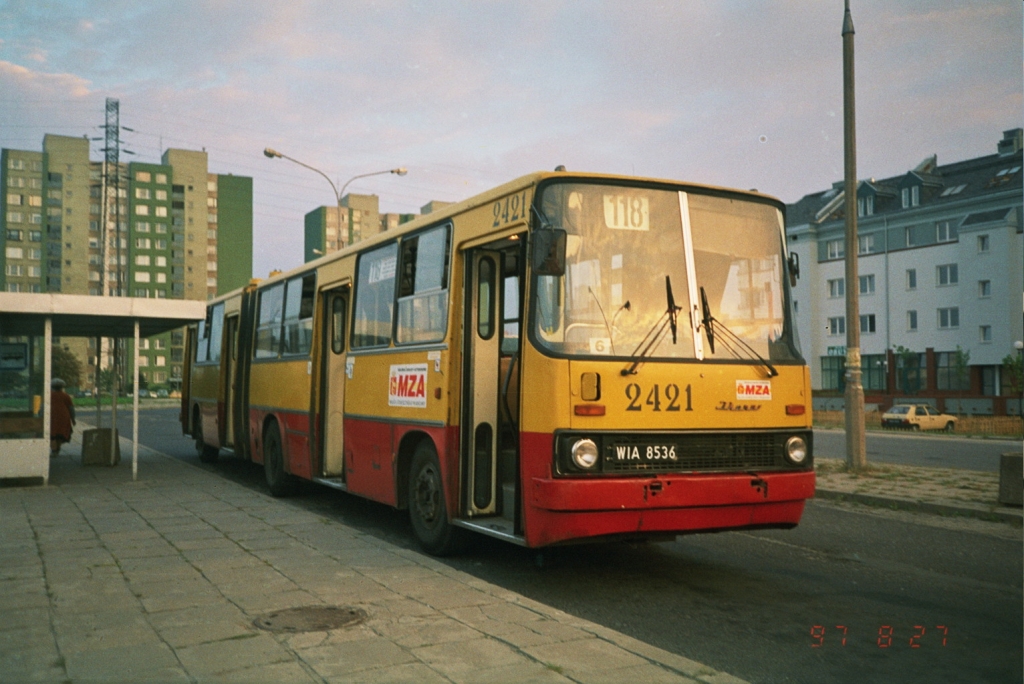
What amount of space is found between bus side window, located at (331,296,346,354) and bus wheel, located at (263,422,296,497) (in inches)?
85.8

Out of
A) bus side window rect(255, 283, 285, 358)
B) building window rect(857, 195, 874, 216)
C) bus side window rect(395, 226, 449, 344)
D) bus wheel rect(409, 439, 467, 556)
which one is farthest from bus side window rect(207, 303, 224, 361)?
building window rect(857, 195, 874, 216)

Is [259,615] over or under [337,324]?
under

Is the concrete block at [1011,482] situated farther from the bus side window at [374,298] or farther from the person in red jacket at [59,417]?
the person in red jacket at [59,417]

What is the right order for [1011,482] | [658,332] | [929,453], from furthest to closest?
[929,453] < [1011,482] < [658,332]

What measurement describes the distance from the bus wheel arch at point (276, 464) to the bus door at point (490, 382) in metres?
5.53

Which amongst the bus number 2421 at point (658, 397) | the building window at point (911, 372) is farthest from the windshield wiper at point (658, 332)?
the building window at point (911, 372)

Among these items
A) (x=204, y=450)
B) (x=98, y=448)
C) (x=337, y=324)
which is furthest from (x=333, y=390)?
(x=204, y=450)

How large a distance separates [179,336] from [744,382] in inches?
5116

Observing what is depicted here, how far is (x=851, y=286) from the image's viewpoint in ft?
54.5

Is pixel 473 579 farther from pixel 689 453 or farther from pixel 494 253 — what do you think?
pixel 494 253

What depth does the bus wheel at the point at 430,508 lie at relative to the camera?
8.32 meters

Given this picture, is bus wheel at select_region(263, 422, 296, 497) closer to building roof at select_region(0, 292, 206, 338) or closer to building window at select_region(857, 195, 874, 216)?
building roof at select_region(0, 292, 206, 338)

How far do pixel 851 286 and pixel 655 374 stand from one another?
10.9m

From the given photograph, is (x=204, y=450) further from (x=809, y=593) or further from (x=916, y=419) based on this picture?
(x=916, y=419)
